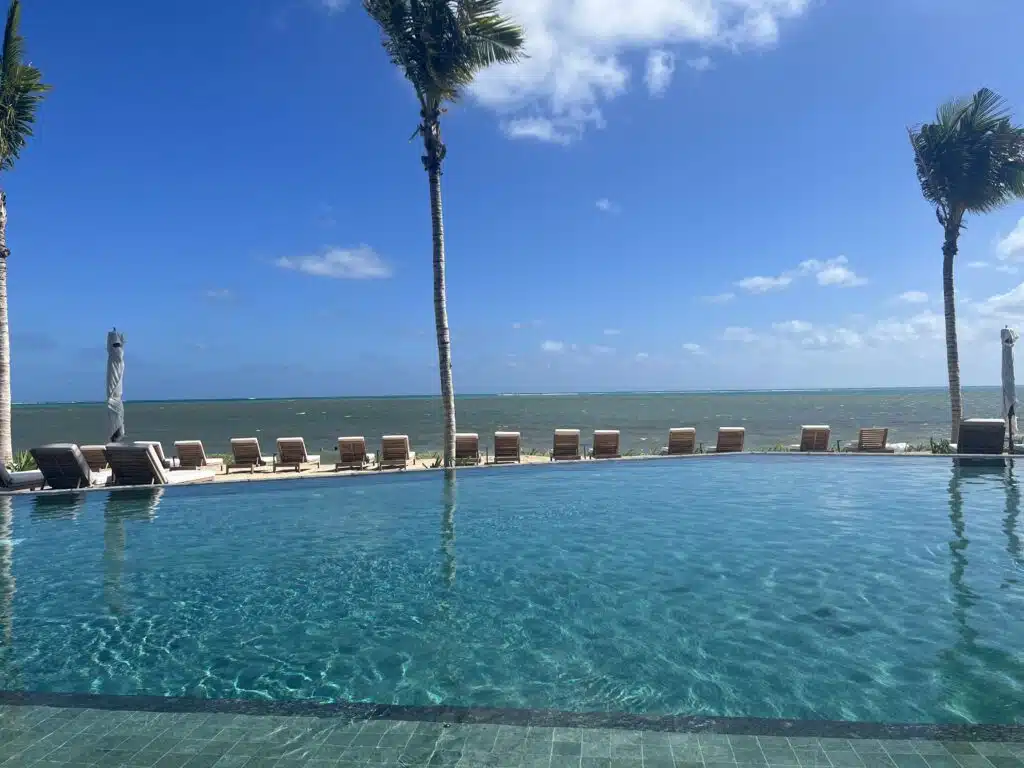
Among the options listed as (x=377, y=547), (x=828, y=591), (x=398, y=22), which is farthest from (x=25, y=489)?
(x=828, y=591)

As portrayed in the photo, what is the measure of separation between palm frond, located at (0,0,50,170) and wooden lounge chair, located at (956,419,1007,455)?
80.9 ft

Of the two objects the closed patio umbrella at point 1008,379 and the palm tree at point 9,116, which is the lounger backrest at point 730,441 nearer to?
the closed patio umbrella at point 1008,379

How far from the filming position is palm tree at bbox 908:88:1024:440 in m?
18.3

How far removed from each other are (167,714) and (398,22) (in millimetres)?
16299

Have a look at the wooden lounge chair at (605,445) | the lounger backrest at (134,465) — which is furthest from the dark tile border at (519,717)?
the wooden lounge chair at (605,445)

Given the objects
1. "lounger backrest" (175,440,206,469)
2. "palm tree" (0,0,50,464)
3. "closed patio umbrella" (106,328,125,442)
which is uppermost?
"palm tree" (0,0,50,464)

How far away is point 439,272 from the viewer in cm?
1716

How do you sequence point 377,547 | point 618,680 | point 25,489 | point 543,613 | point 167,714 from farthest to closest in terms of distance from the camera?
point 25,489
point 377,547
point 543,613
point 618,680
point 167,714

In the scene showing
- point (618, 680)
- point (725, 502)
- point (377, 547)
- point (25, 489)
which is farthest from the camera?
point (25, 489)

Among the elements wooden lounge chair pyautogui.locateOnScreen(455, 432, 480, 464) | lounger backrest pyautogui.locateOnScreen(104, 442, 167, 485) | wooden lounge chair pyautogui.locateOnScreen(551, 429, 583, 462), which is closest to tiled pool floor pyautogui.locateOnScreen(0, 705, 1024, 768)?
lounger backrest pyautogui.locateOnScreen(104, 442, 167, 485)

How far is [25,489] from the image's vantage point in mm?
13312

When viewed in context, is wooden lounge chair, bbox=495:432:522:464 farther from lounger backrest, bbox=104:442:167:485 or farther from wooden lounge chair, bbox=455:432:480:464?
lounger backrest, bbox=104:442:167:485

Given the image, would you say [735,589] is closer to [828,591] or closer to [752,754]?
[828,591]

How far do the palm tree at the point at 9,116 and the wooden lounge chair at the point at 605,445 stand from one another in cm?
1482
